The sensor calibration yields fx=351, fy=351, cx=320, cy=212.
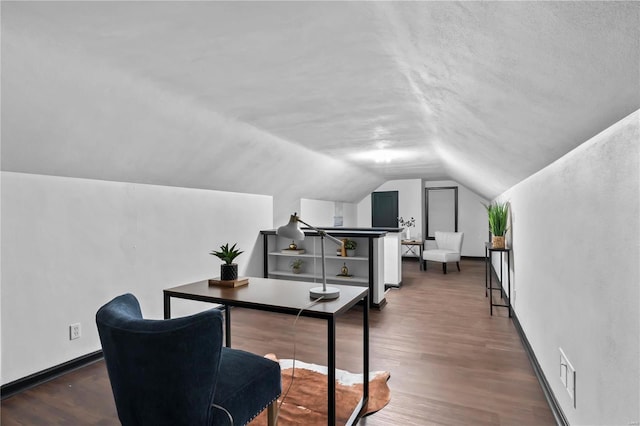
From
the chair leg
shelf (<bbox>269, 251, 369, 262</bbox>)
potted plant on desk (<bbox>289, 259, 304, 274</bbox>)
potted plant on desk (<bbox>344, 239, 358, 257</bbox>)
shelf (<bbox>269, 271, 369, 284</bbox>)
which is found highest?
potted plant on desk (<bbox>344, 239, 358, 257</bbox>)

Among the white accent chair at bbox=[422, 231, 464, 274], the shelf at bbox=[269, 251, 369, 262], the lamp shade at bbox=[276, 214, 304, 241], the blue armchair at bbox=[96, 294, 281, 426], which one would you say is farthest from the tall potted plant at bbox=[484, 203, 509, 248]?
the blue armchair at bbox=[96, 294, 281, 426]

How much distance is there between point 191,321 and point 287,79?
5.53ft

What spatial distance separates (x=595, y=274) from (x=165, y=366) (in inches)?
70.2

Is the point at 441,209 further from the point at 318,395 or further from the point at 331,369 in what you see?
the point at 331,369

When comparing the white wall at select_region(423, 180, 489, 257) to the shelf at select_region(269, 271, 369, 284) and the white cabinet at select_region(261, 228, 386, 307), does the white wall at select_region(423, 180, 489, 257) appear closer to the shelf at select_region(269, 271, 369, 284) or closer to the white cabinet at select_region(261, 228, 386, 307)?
the white cabinet at select_region(261, 228, 386, 307)

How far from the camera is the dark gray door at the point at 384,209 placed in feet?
31.0

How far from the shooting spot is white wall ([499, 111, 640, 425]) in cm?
123

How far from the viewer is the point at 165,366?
119 centimetres

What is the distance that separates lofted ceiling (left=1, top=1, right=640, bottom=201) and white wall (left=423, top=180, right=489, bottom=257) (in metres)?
6.03

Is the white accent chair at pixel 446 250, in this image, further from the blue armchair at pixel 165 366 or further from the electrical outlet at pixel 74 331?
the blue armchair at pixel 165 366

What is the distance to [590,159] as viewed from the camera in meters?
1.60

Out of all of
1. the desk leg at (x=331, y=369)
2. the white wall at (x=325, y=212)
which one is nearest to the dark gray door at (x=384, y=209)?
the white wall at (x=325, y=212)

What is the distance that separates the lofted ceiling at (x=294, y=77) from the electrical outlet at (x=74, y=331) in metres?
1.24

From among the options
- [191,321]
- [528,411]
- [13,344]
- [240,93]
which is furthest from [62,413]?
[528,411]
